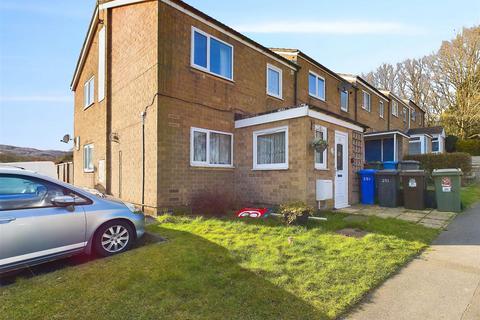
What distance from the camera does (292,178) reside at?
27.0 feet

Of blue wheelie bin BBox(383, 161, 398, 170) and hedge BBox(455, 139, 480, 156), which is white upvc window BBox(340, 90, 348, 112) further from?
hedge BBox(455, 139, 480, 156)

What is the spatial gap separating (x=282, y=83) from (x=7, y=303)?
11.5 metres

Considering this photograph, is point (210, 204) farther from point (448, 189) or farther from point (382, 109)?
point (382, 109)

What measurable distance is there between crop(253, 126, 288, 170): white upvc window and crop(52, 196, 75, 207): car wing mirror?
554 cm

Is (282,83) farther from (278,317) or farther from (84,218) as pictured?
(278,317)

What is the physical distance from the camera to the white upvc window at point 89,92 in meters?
13.6

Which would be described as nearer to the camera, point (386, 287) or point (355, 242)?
point (386, 287)

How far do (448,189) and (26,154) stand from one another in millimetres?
31228

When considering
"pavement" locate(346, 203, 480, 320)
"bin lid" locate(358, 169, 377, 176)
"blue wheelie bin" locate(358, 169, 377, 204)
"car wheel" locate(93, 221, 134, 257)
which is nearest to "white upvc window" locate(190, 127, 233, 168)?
"car wheel" locate(93, 221, 134, 257)

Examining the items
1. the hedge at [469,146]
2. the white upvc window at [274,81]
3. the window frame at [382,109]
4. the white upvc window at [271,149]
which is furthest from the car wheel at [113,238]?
the hedge at [469,146]

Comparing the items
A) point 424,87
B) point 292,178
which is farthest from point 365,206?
point 424,87

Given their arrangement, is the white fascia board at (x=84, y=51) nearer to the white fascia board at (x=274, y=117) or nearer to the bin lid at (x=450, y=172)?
the white fascia board at (x=274, y=117)

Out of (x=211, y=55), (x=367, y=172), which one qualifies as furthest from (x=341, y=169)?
(x=211, y=55)

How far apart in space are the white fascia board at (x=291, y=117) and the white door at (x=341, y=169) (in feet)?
1.35
